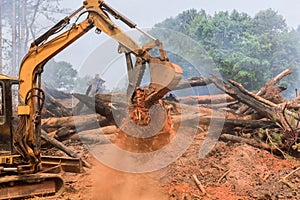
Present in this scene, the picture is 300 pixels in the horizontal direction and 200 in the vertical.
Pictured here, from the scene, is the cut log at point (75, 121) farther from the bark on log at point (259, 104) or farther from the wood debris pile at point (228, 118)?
the bark on log at point (259, 104)

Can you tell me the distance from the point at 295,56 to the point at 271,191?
1688 centimetres

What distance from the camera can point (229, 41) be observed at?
64.6ft

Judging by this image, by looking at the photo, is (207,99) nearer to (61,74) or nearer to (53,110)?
(53,110)

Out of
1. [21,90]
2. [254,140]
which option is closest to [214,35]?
[254,140]

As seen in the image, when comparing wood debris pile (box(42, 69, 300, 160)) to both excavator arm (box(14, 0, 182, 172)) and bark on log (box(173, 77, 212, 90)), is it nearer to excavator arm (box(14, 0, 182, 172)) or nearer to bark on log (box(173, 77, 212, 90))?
bark on log (box(173, 77, 212, 90))

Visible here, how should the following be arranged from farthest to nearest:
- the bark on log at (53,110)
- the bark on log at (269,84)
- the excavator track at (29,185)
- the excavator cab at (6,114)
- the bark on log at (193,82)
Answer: the bark on log at (53,110) < the bark on log at (193,82) < the bark on log at (269,84) < the excavator cab at (6,114) < the excavator track at (29,185)

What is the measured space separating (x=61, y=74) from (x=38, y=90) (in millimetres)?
15866

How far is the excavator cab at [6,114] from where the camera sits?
4.86 metres

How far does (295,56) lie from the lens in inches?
794

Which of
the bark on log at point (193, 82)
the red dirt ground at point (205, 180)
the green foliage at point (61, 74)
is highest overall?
the green foliage at point (61, 74)

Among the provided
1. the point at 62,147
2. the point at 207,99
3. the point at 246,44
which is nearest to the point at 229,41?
the point at 246,44

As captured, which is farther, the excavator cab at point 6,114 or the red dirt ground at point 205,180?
the red dirt ground at point 205,180

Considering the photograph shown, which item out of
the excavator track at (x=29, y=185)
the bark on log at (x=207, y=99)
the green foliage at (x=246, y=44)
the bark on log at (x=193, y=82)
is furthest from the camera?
the green foliage at (x=246, y=44)

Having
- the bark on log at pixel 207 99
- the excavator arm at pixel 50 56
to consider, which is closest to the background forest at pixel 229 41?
the bark on log at pixel 207 99
